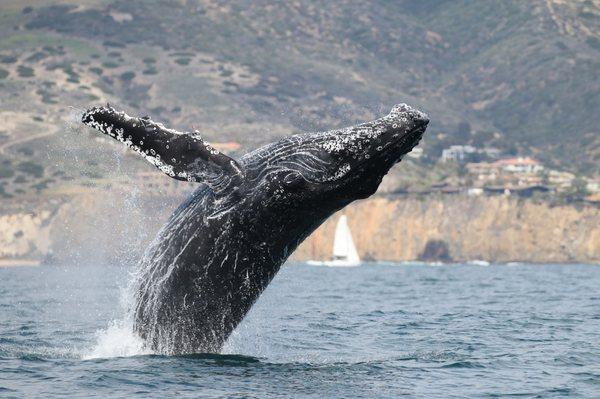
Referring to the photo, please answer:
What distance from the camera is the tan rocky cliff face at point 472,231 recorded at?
149 metres

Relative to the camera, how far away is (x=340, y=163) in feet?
53.8

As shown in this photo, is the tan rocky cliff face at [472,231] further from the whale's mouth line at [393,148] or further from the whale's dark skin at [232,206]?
the whale's mouth line at [393,148]

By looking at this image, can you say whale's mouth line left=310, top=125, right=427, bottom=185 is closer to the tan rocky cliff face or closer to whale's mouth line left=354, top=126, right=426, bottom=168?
whale's mouth line left=354, top=126, right=426, bottom=168

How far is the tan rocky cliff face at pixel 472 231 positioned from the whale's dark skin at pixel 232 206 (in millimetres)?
130639

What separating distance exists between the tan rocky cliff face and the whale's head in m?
131

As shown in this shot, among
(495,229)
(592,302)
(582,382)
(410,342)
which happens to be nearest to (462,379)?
(582,382)

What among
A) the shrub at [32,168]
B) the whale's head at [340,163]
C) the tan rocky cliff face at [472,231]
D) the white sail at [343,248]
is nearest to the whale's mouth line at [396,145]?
the whale's head at [340,163]

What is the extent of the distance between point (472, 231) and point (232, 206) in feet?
452

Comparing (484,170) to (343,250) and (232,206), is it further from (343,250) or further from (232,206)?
(232,206)

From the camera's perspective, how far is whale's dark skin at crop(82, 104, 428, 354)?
640 inches

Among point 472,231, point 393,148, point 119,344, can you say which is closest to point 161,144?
point 393,148

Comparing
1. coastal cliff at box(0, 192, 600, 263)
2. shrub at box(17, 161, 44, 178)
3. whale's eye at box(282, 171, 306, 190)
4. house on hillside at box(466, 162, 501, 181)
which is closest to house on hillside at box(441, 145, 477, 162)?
house on hillside at box(466, 162, 501, 181)

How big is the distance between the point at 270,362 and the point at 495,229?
136126 millimetres

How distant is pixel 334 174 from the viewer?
1641 centimetres
